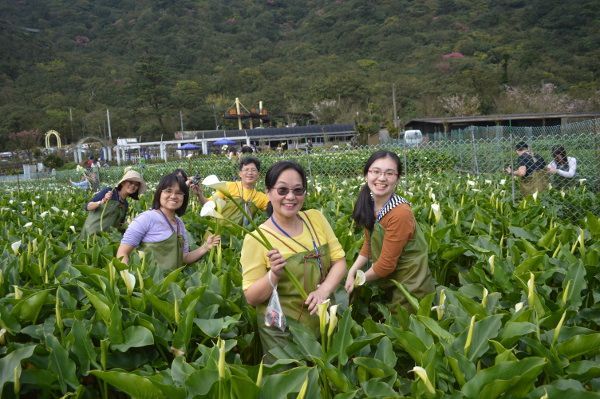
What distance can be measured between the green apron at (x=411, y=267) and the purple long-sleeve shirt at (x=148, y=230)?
1468 millimetres

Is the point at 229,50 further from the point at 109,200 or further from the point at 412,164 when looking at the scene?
the point at 109,200

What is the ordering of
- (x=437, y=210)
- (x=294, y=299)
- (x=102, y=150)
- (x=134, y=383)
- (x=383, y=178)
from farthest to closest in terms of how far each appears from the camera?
(x=102, y=150)
(x=437, y=210)
(x=383, y=178)
(x=294, y=299)
(x=134, y=383)

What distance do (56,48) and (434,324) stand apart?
79816 millimetres

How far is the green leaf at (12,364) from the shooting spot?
195cm

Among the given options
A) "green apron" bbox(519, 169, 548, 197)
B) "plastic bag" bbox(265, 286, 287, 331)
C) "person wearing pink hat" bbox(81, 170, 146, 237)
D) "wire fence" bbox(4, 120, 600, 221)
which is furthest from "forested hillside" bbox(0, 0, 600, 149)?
"plastic bag" bbox(265, 286, 287, 331)

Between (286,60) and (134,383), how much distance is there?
74639mm

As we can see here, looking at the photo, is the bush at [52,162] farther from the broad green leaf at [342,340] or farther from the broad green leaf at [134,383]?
the broad green leaf at [342,340]

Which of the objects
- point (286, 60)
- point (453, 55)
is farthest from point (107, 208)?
point (286, 60)

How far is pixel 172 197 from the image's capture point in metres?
3.53

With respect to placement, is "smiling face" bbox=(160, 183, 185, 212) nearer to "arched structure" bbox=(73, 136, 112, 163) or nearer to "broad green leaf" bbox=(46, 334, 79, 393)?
"broad green leaf" bbox=(46, 334, 79, 393)

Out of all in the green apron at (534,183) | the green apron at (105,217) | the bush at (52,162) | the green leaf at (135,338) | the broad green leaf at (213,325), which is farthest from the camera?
the bush at (52,162)

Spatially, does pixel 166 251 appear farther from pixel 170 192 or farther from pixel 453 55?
pixel 453 55

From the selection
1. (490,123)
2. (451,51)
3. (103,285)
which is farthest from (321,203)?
(451,51)

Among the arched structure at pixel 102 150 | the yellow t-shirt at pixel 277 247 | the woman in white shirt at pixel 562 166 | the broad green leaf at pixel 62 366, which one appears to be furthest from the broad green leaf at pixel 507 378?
the arched structure at pixel 102 150
